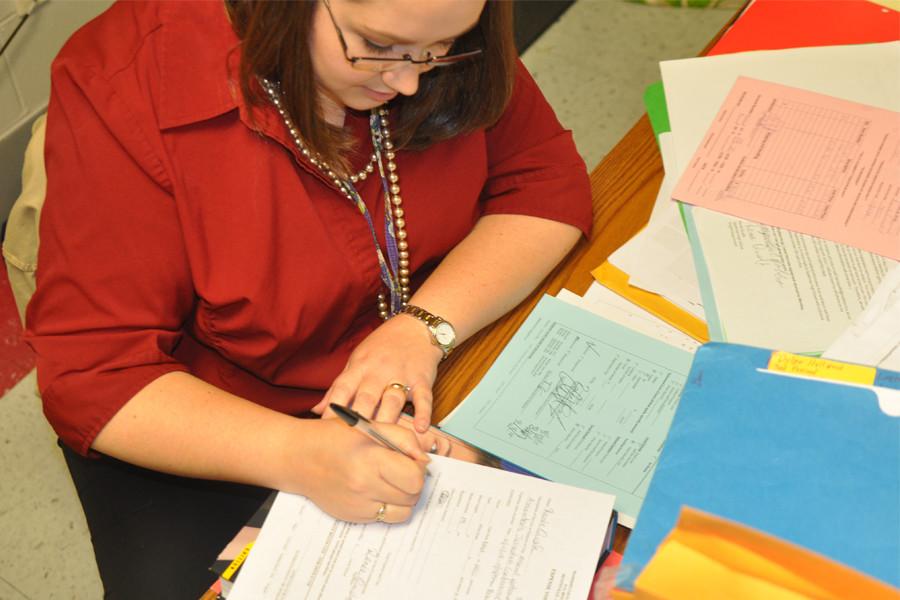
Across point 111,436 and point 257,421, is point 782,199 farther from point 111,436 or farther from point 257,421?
point 111,436

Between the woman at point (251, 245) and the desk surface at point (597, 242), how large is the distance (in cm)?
3

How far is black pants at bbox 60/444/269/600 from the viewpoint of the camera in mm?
1180

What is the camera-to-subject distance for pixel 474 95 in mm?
1178

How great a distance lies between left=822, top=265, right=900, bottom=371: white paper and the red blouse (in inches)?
20.9

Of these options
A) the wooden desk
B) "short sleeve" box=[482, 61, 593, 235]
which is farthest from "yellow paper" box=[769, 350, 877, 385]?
"short sleeve" box=[482, 61, 593, 235]

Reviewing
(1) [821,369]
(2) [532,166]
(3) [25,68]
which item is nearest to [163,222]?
(2) [532,166]

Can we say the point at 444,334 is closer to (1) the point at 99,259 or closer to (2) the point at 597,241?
(2) the point at 597,241

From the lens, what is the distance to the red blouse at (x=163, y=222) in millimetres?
1035

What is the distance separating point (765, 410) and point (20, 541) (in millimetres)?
1593

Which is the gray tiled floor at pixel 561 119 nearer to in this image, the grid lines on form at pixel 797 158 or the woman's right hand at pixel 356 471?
the woman's right hand at pixel 356 471

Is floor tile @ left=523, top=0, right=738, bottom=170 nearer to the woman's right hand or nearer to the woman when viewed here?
the woman

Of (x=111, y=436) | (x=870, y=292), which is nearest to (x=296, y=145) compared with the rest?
(x=111, y=436)

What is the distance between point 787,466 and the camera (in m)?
0.74

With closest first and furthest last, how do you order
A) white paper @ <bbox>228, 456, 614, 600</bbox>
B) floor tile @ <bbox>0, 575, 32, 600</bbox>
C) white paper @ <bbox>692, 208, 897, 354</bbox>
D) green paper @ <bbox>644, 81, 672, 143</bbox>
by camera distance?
white paper @ <bbox>228, 456, 614, 600</bbox>, white paper @ <bbox>692, 208, 897, 354</bbox>, green paper @ <bbox>644, 81, 672, 143</bbox>, floor tile @ <bbox>0, 575, 32, 600</bbox>
